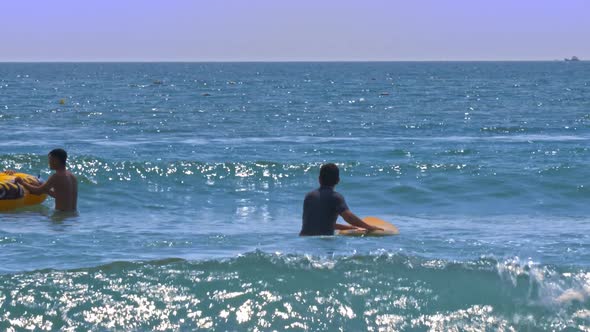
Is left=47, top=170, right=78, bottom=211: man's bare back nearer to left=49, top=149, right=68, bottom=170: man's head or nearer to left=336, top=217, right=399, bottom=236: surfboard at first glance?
left=49, top=149, right=68, bottom=170: man's head

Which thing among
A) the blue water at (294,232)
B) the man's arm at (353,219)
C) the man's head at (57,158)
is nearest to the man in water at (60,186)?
the man's head at (57,158)

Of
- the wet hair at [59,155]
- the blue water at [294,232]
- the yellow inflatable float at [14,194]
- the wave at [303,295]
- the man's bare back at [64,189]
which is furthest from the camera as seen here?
the yellow inflatable float at [14,194]

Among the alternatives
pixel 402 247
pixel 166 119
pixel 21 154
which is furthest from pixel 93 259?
pixel 166 119

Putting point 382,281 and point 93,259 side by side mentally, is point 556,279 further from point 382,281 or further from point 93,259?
point 93,259

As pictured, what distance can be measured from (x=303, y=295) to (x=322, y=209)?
1869 mm

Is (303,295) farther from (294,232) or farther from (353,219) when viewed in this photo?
(294,232)

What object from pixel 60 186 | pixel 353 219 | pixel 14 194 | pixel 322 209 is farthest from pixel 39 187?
pixel 353 219

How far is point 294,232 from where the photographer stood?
41.2 ft

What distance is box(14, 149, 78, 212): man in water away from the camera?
40.0 ft

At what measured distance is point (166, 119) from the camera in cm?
3569

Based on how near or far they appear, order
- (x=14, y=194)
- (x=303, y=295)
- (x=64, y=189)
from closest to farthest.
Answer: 1. (x=303, y=295)
2. (x=64, y=189)
3. (x=14, y=194)

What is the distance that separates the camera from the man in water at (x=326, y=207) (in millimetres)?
9750

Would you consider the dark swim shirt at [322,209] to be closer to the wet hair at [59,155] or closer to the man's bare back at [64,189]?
the wet hair at [59,155]

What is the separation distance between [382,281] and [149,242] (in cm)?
346
